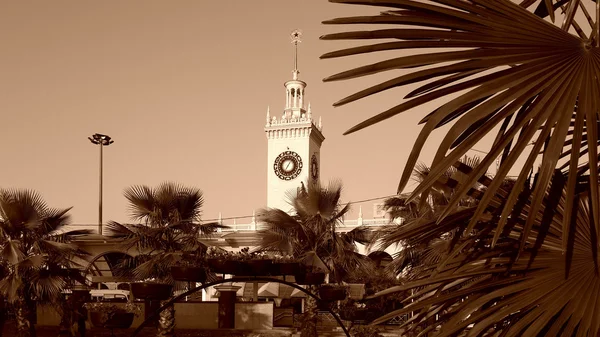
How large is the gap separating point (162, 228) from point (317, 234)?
185 inches

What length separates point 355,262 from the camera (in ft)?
64.8

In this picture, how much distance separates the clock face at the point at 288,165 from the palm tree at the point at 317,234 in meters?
38.2

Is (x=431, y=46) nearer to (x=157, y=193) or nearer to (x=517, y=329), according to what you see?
(x=517, y=329)

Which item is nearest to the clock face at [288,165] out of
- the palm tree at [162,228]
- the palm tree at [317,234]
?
the palm tree at [317,234]

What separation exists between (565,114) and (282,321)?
77.8ft

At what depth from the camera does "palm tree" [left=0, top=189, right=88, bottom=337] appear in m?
15.3

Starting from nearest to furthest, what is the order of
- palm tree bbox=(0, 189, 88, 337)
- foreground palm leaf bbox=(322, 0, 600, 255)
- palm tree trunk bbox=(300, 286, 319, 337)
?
foreground palm leaf bbox=(322, 0, 600, 255), palm tree bbox=(0, 189, 88, 337), palm tree trunk bbox=(300, 286, 319, 337)

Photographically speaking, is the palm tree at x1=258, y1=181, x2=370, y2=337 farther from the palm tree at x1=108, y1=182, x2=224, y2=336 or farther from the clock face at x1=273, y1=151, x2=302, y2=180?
the clock face at x1=273, y1=151, x2=302, y2=180

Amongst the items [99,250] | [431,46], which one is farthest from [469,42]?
[99,250]

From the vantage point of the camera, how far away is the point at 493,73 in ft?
9.03

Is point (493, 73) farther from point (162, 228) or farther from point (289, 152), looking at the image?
point (289, 152)

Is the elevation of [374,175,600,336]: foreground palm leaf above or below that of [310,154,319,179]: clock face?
below

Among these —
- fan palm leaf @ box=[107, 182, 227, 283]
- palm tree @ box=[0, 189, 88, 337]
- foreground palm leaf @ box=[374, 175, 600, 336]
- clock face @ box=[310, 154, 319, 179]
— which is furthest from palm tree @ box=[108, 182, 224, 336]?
clock face @ box=[310, 154, 319, 179]

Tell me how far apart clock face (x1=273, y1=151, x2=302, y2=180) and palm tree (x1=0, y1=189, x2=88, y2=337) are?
42201 mm
